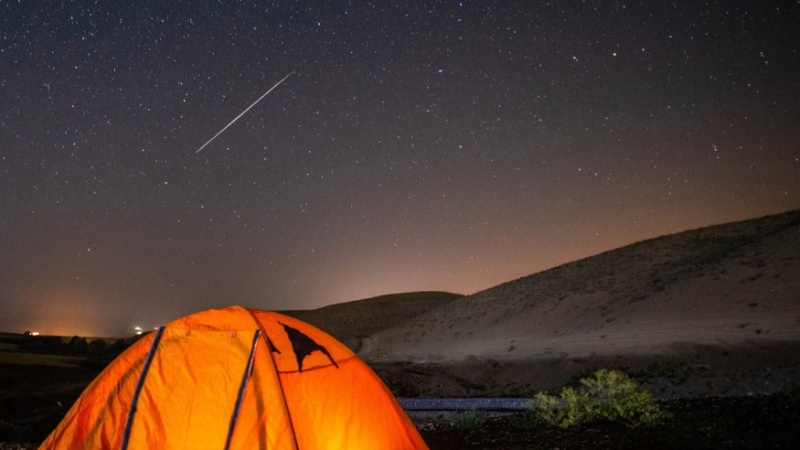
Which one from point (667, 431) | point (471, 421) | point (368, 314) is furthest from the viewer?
point (368, 314)

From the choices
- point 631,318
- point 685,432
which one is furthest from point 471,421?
point 631,318

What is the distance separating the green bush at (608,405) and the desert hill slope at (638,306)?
12.5 metres

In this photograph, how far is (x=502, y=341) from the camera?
32906 mm

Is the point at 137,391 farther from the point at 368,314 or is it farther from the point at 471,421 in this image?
the point at 368,314

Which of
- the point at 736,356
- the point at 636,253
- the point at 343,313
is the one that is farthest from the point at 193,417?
the point at 343,313

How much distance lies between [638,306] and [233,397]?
98.0 ft

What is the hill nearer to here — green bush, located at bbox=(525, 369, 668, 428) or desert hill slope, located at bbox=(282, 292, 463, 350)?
green bush, located at bbox=(525, 369, 668, 428)

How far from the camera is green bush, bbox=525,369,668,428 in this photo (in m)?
7.72

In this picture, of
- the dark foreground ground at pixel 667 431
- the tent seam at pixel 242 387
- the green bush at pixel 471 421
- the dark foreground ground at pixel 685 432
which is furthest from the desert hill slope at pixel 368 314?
the tent seam at pixel 242 387

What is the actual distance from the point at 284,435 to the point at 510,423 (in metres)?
5.44

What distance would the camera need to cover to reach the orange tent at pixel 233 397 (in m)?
5.34

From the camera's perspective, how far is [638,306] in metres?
30.6

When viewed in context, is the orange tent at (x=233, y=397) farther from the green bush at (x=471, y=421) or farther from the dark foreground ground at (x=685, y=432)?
the green bush at (x=471, y=421)

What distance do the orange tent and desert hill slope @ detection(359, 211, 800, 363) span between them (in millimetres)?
16795
